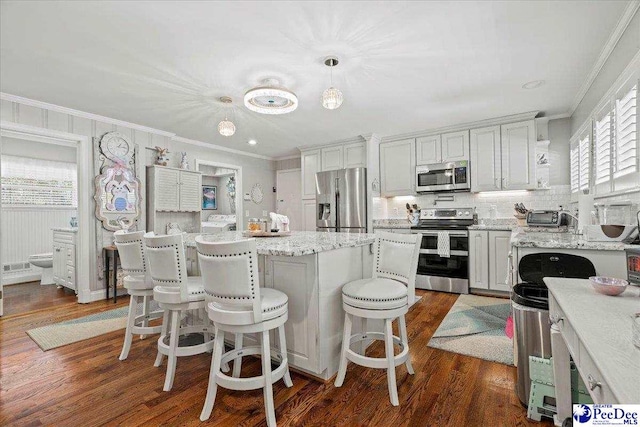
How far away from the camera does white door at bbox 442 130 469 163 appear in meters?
4.49

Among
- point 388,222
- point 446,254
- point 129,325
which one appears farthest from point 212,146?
point 446,254

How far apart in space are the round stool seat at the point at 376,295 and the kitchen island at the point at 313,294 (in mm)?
154

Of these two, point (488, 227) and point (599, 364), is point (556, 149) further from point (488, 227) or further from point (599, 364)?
point (599, 364)

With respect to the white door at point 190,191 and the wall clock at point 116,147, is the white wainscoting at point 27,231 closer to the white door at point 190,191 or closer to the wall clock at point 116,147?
the wall clock at point 116,147

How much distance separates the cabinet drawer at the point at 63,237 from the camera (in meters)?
4.27

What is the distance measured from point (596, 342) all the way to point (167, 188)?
492cm

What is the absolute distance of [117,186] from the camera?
13.9 ft

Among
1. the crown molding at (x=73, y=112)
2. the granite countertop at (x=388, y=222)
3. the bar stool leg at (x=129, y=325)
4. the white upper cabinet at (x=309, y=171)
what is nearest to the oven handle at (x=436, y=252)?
the granite countertop at (x=388, y=222)

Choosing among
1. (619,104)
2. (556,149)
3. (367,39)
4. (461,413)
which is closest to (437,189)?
(556,149)

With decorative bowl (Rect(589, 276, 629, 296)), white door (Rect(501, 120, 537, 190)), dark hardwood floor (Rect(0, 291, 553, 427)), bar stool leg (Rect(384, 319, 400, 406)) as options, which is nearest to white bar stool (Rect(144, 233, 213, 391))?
dark hardwood floor (Rect(0, 291, 553, 427))

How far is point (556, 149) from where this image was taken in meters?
4.17

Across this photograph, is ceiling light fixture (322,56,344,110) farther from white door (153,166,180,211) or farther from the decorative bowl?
white door (153,166,180,211)

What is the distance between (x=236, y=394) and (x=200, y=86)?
2.74 meters

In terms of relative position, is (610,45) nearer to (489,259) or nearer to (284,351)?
(489,259)
